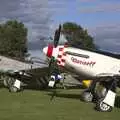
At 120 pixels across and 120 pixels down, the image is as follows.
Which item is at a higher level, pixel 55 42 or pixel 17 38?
pixel 55 42

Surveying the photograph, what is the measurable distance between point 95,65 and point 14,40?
5707 centimetres

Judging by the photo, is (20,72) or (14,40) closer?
(20,72)

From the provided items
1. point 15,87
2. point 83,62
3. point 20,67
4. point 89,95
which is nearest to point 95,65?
point 83,62

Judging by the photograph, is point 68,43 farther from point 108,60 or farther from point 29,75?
point 29,75

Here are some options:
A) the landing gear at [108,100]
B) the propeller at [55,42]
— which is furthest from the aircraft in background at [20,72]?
the landing gear at [108,100]

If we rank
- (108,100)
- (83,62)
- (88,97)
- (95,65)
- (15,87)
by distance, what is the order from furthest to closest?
(15,87)
(88,97)
(83,62)
(95,65)
(108,100)

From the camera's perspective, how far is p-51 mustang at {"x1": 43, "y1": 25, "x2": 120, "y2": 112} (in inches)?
637

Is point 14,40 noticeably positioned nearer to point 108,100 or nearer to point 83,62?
point 83,62

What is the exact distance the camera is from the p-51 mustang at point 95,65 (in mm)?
16188

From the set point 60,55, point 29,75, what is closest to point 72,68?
point 60,55

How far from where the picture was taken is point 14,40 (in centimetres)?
7412

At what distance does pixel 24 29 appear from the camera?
253 feet

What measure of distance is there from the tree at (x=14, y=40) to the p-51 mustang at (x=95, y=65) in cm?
5092

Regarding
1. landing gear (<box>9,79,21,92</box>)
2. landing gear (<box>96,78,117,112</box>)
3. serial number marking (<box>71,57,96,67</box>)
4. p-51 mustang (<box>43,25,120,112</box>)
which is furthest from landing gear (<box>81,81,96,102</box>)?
landing gear (<box>9,79,21,92</box>)
